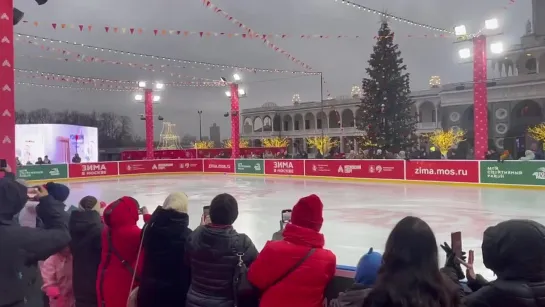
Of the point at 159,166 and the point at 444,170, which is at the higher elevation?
the point at 159,166

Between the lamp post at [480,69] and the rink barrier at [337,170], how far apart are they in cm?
103

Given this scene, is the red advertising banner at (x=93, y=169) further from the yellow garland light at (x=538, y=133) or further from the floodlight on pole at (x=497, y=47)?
the yellow garland light at (x=538, y=133)

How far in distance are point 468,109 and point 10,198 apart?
39938mm

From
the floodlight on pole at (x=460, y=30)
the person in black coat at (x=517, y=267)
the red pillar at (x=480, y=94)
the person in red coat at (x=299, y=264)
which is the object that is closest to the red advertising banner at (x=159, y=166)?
the red pillar at (x=480, y=94)

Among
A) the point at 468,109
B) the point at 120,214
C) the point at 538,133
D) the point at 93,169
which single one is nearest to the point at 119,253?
the point at 120,214

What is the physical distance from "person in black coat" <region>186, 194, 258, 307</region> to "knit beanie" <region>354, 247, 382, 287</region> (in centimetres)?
79

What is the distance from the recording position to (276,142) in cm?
5519

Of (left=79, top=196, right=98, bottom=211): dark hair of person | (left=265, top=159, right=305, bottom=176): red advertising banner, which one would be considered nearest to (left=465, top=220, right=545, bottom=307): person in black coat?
(left=79, top=196, right=98, bottom=211): dark hair of person

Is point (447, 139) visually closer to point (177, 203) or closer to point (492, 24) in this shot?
point (492, 24)

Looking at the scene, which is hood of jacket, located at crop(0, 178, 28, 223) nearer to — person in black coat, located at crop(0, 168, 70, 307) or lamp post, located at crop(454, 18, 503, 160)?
person in black coat, located at crop(0, 168, 70, 307)

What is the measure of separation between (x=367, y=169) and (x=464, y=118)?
21.2 metres

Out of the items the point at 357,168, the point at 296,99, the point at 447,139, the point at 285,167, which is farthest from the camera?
the point at 296,99

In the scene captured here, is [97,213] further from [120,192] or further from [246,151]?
[246,151]

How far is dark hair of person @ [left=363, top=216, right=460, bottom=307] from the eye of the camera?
1702mm
